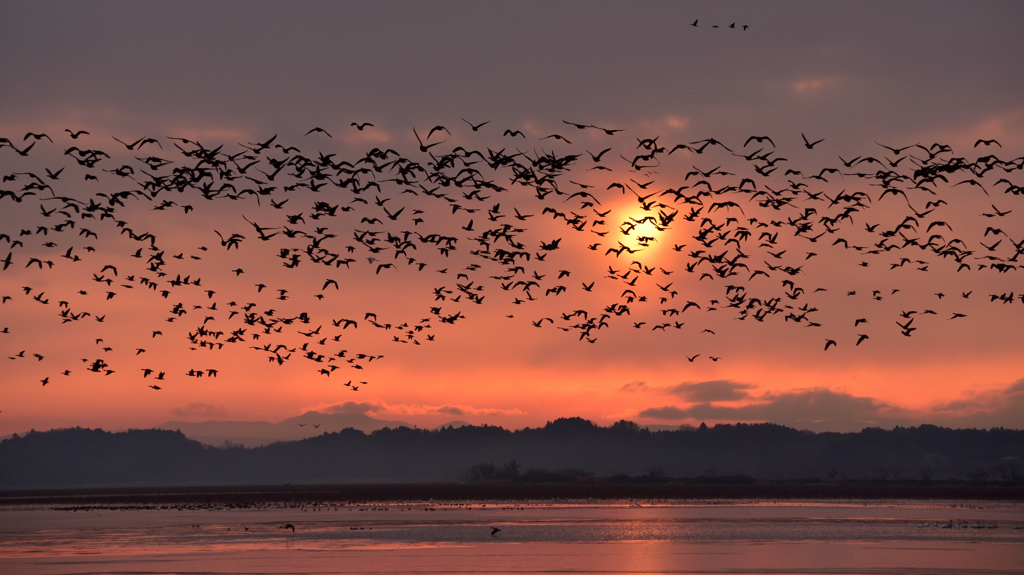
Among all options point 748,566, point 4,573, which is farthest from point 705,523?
point 4,573

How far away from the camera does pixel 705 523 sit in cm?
9644

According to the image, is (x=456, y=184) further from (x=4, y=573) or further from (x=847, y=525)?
(x=847, y=525)

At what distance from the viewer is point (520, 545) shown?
67250 millimetres

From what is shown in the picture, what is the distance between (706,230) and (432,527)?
57214 mm

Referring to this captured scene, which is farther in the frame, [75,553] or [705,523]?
[705,523]

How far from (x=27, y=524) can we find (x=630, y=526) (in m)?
64.8

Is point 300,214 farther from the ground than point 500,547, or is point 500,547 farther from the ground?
point 300,214

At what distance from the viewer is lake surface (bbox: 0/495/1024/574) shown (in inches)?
2100

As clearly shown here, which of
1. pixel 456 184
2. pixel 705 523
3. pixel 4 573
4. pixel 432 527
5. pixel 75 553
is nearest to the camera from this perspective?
pixel 456 184

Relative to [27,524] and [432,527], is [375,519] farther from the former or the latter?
[27,524]

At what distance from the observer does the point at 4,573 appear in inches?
2034

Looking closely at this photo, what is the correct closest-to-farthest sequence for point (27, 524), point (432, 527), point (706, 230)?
point (706, 230), point (432, 527), point (27, 524)

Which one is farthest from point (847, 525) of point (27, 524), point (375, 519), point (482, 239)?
point (27, 524)

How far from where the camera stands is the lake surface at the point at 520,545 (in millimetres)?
53344
